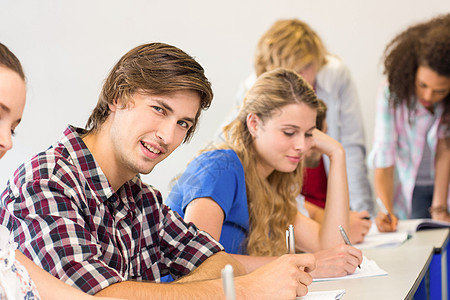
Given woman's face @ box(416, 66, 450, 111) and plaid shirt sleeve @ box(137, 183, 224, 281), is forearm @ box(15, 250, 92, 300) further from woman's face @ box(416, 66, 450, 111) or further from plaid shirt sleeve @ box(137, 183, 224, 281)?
woman's face @ box(416, 66, 450, 111)

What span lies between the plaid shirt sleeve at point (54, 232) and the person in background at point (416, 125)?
6.03 feet

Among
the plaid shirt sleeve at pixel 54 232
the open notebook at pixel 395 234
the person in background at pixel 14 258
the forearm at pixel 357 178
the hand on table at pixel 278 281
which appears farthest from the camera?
the forearm at pixel 357 178

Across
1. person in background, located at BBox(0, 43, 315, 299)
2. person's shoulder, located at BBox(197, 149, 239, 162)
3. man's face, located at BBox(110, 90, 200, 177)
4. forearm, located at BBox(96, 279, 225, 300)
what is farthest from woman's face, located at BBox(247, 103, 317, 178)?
forearm, located at BBox(96, 279, 225, 300)

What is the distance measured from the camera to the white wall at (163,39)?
2.19 meters

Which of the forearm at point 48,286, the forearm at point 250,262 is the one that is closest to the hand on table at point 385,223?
the forearm at point 250,262

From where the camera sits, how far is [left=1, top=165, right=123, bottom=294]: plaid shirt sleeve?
1.03 metres

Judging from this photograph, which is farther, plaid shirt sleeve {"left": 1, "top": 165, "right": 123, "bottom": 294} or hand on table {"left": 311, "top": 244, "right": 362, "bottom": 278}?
hand on table {"left": 311, "top": 244, "right": 362, "bottom": 278}

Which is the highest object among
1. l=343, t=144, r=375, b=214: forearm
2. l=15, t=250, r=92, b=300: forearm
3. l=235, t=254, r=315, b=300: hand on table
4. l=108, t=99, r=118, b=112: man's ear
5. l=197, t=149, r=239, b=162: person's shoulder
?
l=343, t=144, r=375, b=214: forearm

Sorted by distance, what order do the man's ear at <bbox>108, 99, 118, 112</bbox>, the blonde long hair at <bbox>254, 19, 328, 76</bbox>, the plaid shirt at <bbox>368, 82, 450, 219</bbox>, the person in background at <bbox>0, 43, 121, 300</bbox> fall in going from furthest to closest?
the plaid shirt at <bbox>368, 82, 450, 219</bbox>, the blonde long hair at <bbox>254, 19, 328, 76</bbox>, the man's ear at <bbox>108, 99, 118, 112</bbox>, the person in background at <bbox>0, 43, 121, 300</bbox>

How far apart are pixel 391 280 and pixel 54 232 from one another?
0.83m

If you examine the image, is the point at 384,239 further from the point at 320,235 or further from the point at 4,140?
the point at 4,140

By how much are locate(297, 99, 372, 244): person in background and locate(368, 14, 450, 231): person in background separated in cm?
31

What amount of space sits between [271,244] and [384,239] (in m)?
0.50

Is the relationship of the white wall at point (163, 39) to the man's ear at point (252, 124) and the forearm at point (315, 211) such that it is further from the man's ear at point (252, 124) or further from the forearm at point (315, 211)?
the forearm at point (315, 211)
